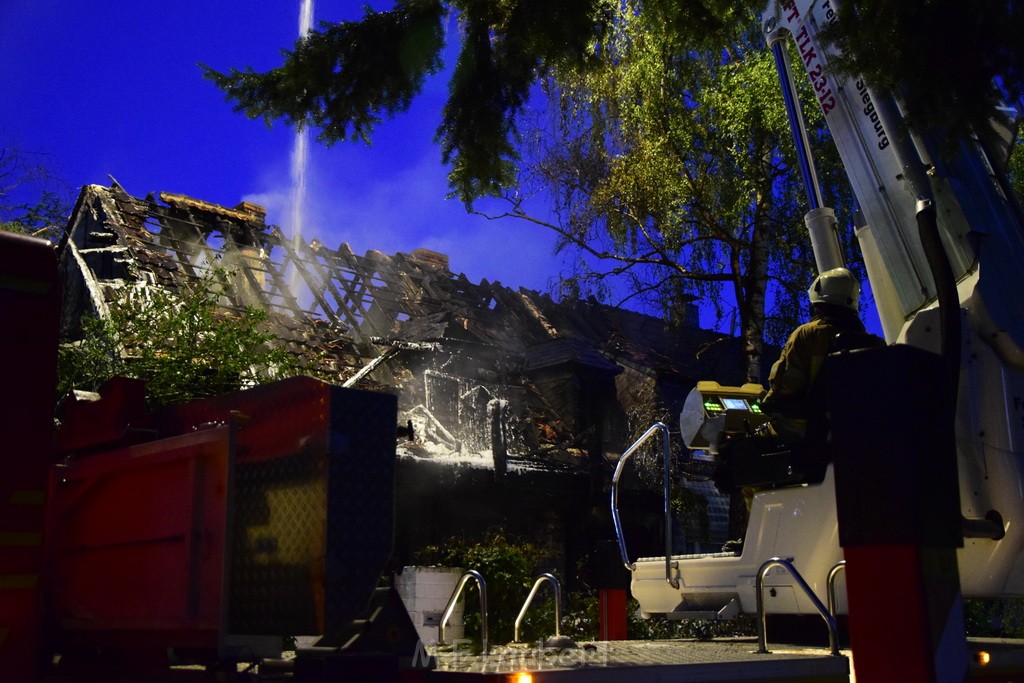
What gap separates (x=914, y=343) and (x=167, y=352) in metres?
8.75

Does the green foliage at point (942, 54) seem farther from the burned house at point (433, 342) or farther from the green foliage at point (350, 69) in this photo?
the burned house at point (433, 342)

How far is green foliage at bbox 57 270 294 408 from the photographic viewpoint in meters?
11.0

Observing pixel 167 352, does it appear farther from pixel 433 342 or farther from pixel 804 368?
pixel 804 368

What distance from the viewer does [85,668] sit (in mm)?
4109

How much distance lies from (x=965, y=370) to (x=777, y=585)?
155 cm

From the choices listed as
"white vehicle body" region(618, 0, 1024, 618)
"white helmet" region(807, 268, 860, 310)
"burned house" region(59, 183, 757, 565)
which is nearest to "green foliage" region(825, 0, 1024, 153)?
"white vehicle body" region(618, 0, 1024, 618)

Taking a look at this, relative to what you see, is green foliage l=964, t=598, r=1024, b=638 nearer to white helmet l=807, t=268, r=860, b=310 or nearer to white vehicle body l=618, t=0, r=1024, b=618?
white vehicle body l=618, t=0, r=1024, b=618

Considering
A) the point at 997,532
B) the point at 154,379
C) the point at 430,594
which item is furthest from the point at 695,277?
the point at 997,532

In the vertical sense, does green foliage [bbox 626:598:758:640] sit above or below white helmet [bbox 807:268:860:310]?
below

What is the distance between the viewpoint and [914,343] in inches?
215

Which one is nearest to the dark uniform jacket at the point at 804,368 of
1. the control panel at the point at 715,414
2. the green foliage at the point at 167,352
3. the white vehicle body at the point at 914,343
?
the white vehicle body at the point at 914,343

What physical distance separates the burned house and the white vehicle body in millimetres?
8900

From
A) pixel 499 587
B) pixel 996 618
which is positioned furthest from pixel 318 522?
pixel 996 618

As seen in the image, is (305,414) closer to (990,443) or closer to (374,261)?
(990,443)
